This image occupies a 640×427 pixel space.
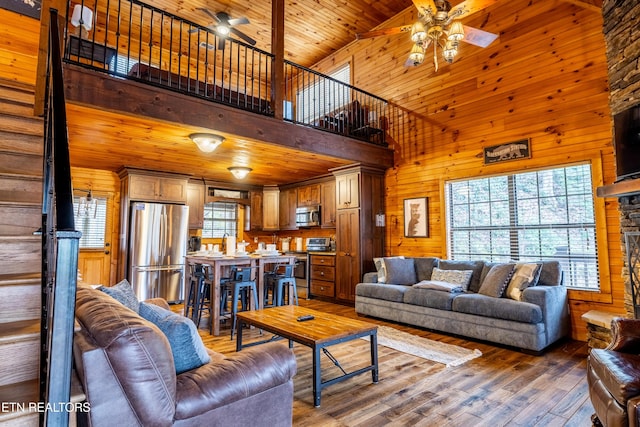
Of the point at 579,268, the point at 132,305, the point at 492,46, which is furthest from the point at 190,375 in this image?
the point at 492,46

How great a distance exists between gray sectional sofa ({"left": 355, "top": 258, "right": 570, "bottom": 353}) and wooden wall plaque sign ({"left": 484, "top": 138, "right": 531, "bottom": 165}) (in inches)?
58.9

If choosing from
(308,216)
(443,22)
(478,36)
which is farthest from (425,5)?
(308,216)

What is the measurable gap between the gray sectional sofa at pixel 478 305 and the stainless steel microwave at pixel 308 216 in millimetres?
2260

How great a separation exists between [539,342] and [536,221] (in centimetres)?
173

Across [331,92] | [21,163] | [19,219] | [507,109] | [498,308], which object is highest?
[331,92]

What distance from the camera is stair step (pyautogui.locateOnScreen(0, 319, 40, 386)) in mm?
1455

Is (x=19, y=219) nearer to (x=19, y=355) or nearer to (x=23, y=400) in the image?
(x=19, y=355)

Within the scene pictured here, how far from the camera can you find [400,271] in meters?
5.24

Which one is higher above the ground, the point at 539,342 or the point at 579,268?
the point at 579,268

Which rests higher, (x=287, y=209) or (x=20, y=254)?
(x=287, y=209)

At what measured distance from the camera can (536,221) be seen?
180 inches

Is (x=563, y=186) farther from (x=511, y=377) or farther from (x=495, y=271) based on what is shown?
(x=511, y=377)

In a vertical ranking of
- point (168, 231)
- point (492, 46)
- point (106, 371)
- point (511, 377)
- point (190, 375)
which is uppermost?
point (492, 46)

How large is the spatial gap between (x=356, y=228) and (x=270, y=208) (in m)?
2.85
